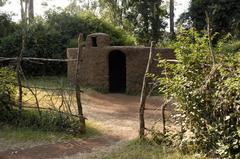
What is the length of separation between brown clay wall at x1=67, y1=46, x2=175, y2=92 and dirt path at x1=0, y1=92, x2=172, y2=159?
692mm

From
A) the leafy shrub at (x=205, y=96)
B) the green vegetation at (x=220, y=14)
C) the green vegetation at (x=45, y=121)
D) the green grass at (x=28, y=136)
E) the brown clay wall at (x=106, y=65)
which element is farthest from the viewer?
the green vegetation at (x=220, y=14)

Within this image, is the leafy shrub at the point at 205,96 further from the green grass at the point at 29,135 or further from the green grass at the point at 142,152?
Result: the green grass at the point at 29,135

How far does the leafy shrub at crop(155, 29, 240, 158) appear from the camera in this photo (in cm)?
762

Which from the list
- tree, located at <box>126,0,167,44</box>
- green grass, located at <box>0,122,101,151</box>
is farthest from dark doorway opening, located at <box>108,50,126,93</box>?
tree, located at <box>126,0,167,44</box>

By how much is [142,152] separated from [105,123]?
353 cm

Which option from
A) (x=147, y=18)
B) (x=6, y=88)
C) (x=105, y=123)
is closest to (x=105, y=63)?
(x=105, y=123)

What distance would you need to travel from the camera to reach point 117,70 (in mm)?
19438

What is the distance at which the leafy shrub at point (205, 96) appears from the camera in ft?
25.0

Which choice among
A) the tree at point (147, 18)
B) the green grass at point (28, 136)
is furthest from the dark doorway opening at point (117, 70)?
the tree at point (147, 18)

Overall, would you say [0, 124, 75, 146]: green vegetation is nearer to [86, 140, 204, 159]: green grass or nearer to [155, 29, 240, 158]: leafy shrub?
[86, 140, 204, 159]: green grass

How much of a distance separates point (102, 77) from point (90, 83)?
0.58 metres

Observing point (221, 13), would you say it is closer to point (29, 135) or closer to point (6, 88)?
point (6, 88)

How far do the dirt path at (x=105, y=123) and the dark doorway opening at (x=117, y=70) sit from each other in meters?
1.99

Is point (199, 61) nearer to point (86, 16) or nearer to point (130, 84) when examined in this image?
point (130, 84)
